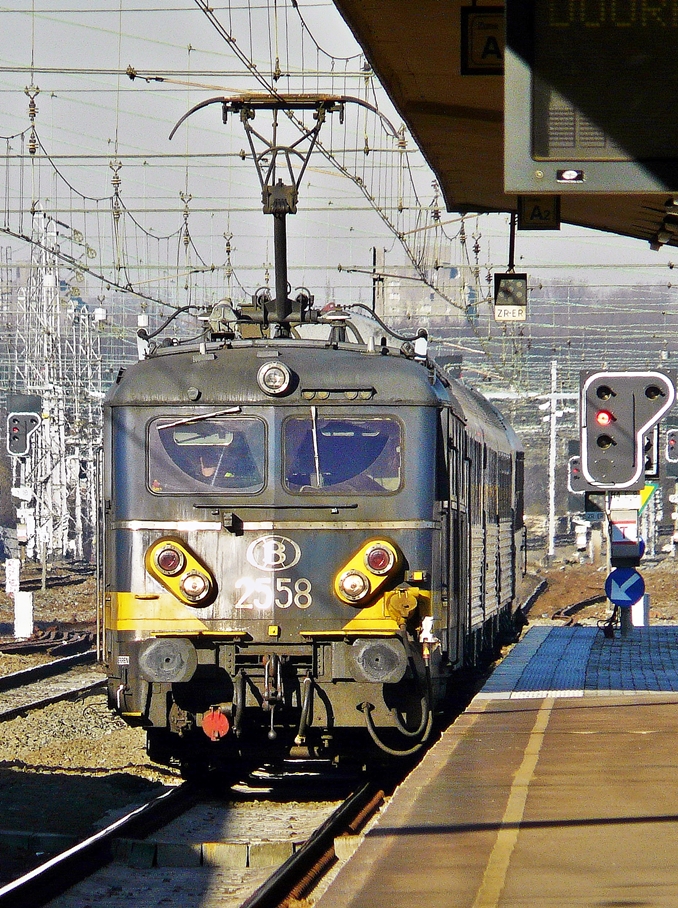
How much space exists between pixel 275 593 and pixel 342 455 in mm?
1114

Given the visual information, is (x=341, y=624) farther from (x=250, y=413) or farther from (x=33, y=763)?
(x=33, y=763)

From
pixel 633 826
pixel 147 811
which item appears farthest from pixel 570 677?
pixel 633 826

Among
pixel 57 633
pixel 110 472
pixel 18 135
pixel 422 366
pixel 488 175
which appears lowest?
pixel 57 633

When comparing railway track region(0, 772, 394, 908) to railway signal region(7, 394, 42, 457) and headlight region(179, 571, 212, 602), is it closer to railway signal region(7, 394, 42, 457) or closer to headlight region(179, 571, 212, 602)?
headlight region(179, 571, 212, 602)

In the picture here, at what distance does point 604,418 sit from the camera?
15297 mm

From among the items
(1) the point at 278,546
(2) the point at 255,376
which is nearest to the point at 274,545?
(1) the point at 278,546

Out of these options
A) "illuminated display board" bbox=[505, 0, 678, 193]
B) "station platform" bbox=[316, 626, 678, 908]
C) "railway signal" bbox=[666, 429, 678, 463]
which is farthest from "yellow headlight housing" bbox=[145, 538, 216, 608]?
"railway signal" bbox=[666, 429, 678, 463]

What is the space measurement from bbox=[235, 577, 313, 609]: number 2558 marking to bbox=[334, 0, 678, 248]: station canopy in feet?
10.1

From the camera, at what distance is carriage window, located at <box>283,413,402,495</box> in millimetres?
10539

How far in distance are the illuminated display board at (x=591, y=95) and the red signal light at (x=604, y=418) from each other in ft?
30.0

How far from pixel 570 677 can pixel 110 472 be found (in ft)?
19.1

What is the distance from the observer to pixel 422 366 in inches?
432

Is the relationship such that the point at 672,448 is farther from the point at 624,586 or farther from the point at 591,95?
the point at 591,95

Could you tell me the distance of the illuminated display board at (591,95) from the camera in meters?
6.17
